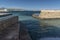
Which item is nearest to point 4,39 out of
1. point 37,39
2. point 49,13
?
point 37,39

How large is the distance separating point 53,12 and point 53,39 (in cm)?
3110

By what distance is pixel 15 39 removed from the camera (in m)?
5.25

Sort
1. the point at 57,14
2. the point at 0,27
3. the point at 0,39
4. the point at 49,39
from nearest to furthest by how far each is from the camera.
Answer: the point at 0,39
the point at 0,27
the point at 49,39
the point at 57,14

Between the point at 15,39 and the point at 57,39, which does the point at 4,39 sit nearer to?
the point at 15,39

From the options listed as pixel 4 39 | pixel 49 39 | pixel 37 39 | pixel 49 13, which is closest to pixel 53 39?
pixel 49 39

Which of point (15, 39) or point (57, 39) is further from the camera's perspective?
point (57, 39)

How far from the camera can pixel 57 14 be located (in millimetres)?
40125

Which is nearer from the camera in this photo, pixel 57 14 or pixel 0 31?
pixel 0 31

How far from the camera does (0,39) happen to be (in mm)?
5074

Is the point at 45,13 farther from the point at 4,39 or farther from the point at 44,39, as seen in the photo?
the point at 4,39

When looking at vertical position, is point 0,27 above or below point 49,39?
above

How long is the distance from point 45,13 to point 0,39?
36.6 meters

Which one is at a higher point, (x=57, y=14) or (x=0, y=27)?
(x=0, y=27)

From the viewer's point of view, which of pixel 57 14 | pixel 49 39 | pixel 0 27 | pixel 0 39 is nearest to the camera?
pixel 0 39
